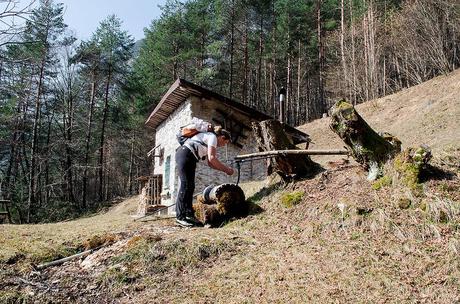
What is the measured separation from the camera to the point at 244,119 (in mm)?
13984

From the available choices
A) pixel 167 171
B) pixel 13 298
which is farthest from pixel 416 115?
pixel 13 298

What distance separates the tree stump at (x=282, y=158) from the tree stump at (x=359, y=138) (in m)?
1.12

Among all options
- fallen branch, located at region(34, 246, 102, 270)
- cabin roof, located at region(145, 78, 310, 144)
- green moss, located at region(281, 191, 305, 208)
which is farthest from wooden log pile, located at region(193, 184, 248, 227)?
cabin roof, located at region(145, 78, 310, 144)

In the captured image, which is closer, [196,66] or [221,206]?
[221,206]

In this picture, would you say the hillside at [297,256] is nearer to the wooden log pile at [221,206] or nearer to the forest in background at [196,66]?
the wooden log pile at [221,206]

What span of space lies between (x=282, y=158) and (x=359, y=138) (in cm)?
139

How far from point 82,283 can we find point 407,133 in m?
14.3

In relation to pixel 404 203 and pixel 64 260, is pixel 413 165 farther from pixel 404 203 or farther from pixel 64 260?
pixel 64 260

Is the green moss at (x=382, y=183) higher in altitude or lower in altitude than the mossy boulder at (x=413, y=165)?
lower

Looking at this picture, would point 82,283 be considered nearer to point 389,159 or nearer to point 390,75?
point 389,159

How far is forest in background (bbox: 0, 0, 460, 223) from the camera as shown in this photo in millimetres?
24656

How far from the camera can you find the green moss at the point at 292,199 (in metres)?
5.48

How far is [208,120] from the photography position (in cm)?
1317

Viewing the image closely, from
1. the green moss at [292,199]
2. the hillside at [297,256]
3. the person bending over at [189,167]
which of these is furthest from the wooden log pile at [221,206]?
the green moss at [292,199]
